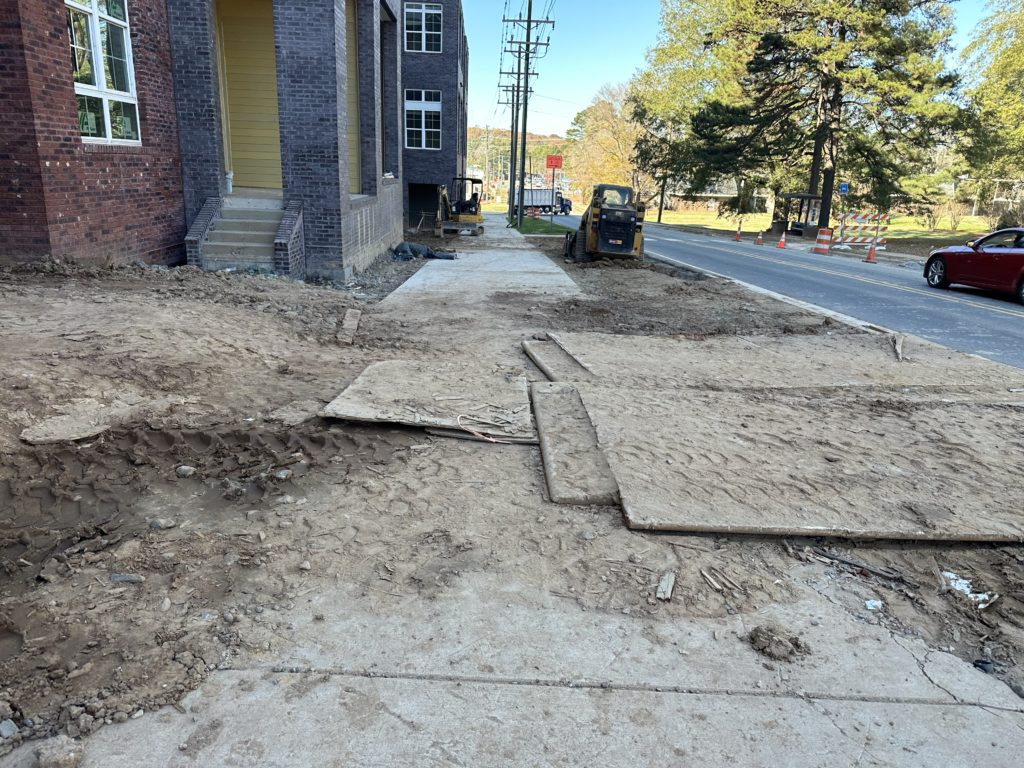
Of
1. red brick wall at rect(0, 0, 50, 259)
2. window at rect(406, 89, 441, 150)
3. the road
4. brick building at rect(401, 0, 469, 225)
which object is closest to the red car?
the road

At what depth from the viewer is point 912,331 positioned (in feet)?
Answer: 37.2

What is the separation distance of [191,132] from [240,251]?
2277 millimetres

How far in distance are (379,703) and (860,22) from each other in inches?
1465

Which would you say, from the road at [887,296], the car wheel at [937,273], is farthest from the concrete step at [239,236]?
the car wheel at [937,273]

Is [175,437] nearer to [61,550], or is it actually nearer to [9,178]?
[61,550]

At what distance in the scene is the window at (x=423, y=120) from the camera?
3525 cm

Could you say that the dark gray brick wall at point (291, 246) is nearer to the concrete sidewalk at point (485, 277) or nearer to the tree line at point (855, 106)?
the concrete sidewalk at point (485, 277)

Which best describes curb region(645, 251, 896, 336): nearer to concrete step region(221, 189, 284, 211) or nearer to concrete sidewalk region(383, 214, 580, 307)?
concrete sidewalk region(383, 214, 580, 307)

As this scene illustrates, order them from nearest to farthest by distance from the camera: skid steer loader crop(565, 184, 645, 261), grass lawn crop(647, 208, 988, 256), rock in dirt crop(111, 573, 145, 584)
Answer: rock in dirt crop(111, 573, 145, 584) → skid steer loader crop(565, 184, 645, 261) → grass lawn crop(647, 208, 988, 256)

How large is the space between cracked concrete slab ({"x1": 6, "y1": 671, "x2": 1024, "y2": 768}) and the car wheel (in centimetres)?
1655

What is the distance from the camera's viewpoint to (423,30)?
34844 mm

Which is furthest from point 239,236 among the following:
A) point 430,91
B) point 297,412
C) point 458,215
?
point 430,91

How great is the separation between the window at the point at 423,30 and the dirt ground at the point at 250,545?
32521 millimetres

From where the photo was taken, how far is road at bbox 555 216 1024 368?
1112 cm
